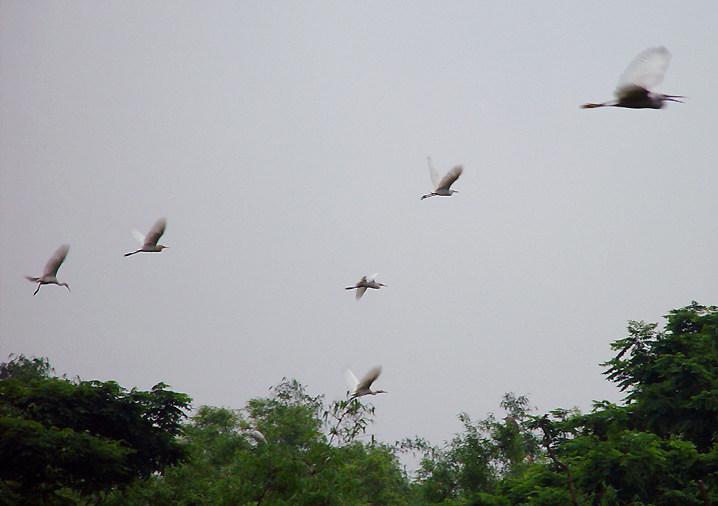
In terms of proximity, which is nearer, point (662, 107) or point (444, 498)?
point (662, 107)

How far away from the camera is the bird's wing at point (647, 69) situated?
5.78 meters

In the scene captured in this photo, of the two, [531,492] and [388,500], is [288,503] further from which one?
[388,500]

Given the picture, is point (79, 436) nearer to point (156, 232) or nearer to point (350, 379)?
point (156, 232)

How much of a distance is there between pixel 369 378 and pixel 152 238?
473 cm

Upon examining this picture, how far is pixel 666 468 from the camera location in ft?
48.4

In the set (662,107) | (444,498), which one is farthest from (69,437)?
(662,107)

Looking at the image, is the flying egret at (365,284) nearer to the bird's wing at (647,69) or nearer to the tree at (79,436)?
the tree at (79,436)

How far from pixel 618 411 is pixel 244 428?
19079mm

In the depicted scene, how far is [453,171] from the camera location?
12.4 metres

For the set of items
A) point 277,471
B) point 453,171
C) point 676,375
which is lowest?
→ point 277,471

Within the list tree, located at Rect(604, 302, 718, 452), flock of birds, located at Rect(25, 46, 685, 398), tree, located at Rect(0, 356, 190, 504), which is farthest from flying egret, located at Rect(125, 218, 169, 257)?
tree, located at Rect(604, 302, 718, 452)

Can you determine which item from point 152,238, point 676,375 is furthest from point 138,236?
point 676,375

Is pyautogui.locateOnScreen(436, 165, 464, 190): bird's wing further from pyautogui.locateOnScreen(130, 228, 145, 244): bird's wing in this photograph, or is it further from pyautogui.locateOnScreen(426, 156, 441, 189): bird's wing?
pyautogui.locateOnScreen(130, 228, 145, 244): bird's wing

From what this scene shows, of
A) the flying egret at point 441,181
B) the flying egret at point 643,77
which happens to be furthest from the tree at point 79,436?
the flying egret at point 643,77
